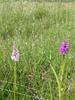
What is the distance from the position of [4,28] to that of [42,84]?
2.27m

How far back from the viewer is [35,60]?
257 cm

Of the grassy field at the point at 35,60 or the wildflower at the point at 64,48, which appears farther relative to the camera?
the grassy field at the point at 35,60

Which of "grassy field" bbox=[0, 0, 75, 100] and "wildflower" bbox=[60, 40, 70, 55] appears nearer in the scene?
"wildflower" bbox=[60, 40, 70, 55]

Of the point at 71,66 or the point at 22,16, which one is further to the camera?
the point at 22,16

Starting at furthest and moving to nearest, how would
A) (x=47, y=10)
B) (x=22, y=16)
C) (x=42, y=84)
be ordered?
(x=47, y=10) → (x=22, y=16) → (x=42, y=84)

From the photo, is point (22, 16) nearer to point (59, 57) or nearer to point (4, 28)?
point (4, 28)

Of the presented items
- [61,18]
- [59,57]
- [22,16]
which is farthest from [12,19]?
[59,57]

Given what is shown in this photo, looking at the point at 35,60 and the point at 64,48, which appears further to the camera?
the point at 35,60

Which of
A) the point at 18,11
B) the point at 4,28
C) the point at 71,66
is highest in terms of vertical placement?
the point at 18,11

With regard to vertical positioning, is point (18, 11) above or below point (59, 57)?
above

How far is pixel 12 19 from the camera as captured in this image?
15.6 ft

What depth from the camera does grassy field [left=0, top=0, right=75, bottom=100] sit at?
1976mm

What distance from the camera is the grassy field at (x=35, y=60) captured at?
6.48 feet

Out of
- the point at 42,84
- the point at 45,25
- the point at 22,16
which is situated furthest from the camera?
the point at 22,16
